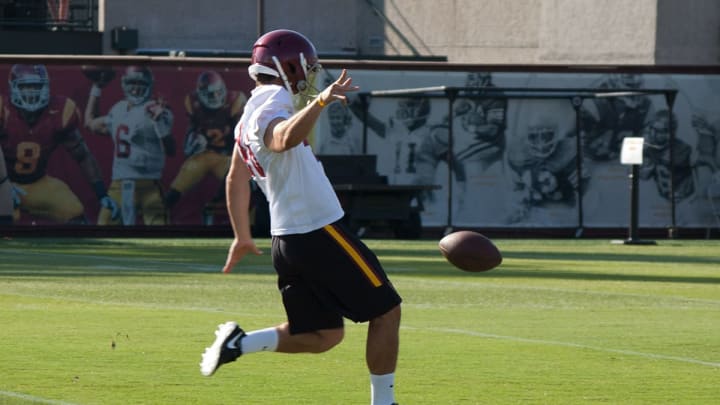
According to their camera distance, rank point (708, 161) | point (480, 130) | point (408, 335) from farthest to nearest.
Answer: point (708, 161), point (480, 130), point (408, 335)

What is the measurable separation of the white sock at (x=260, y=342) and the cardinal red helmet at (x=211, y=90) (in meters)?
24.5

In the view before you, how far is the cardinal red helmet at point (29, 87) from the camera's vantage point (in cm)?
3225

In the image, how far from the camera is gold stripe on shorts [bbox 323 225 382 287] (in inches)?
333

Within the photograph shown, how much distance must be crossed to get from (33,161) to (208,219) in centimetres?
355

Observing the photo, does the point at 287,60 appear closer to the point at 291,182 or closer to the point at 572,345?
the point at 291,182

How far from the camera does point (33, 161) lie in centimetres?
3231

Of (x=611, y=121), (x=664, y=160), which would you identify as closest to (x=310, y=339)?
(x=611, y=121)

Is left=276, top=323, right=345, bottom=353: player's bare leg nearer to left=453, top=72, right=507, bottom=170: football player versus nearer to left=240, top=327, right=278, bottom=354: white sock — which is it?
left=240, top=327, right=278, bottom=354: white sock

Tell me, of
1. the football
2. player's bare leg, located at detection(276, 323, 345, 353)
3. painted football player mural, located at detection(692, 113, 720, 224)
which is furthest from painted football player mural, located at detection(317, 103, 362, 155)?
player's bare leg, located at detection(276, 323, 345, 353)

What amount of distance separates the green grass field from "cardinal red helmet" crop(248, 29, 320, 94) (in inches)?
78.1

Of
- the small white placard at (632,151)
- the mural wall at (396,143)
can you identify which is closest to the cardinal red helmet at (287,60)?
the small white placard at (632,151)

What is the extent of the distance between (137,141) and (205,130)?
1.34 m

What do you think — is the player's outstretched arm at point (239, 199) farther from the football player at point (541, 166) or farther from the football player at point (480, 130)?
the football player at point (541, 166)

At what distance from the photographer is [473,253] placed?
1009cm
